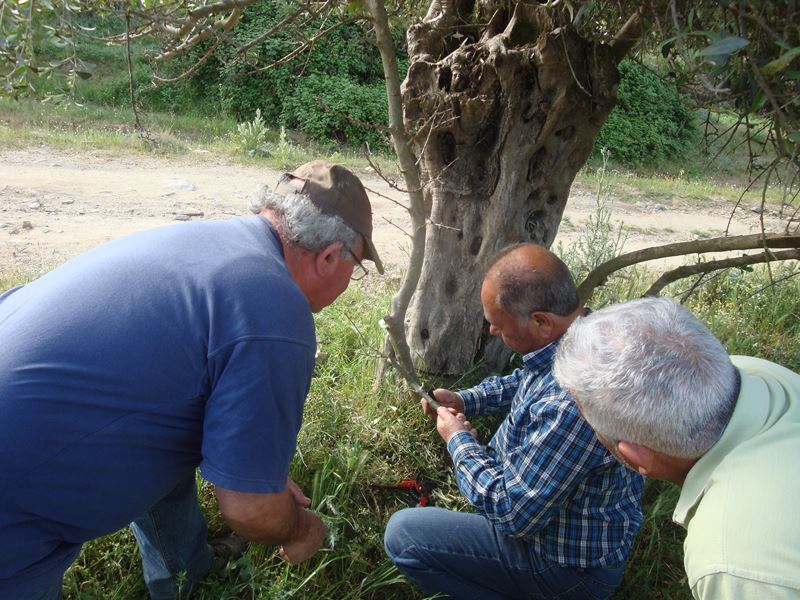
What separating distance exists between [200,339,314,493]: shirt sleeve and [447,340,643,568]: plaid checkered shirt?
2.60 feet

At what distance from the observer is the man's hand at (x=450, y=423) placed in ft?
8.19

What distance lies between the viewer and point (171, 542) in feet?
7.67

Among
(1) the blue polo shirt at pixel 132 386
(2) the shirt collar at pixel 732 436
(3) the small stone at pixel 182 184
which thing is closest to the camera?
(2) the shirt collar at pixel 732 436

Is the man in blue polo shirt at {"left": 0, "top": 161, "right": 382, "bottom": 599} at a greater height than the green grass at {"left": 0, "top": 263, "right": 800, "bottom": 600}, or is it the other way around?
the man in blue polo shirt at {"left": 0, "top": 161, "right": 382, "bottom": 599}

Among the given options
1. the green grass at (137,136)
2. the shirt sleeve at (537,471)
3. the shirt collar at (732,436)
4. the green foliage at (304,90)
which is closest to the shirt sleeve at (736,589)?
the shirt collar at (732,436)

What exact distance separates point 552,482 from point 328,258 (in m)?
0.93

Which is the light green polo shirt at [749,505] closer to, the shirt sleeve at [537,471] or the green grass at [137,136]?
the shirt sleeve at [537,471]

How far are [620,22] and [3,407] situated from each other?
2.69 metres

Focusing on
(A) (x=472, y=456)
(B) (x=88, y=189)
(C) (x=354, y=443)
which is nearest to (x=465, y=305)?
(C) (x=354, y=443)

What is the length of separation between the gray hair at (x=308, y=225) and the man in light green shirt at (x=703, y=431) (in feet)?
2.38

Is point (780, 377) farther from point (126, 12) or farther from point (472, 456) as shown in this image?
point (126, 12)

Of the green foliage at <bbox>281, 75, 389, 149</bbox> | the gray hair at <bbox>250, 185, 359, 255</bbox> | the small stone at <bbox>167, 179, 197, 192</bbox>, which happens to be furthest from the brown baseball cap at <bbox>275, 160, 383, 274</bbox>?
the green foliage at <bbox>281, 75, 389, 149</bbox>

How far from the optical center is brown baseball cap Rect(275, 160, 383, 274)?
6.39ft

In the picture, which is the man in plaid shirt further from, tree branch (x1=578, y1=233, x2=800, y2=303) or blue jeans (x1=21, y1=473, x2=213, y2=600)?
tree branch (x1=578, y1=233, x2=800, y2=303)
